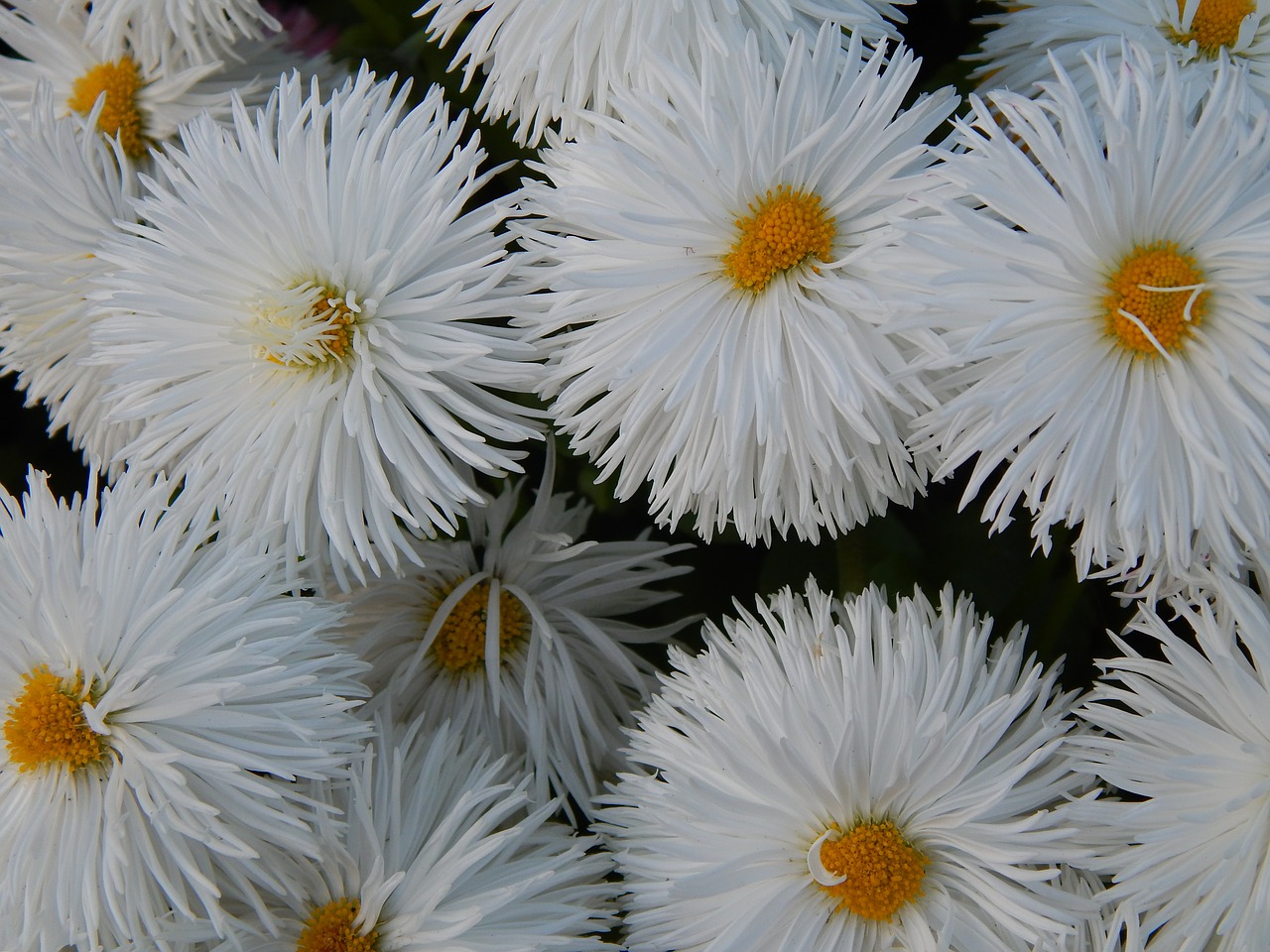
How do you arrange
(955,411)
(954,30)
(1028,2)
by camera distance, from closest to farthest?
(955,411) < (1028,2) < (954,30)

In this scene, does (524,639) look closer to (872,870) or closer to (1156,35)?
(872,870)

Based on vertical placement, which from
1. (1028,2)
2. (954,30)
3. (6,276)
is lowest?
(6,276)

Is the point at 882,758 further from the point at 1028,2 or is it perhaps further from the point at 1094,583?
the point at 1028,2

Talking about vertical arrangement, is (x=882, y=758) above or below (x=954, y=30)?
below

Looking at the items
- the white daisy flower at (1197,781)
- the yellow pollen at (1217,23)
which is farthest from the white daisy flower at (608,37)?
the white daisy flower at (1197,781)

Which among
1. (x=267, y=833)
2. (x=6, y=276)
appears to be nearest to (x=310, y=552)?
(x=267, y=833)

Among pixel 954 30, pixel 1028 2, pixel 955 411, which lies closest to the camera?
pixel 955 411

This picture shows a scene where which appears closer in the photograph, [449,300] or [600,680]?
[449,300]
